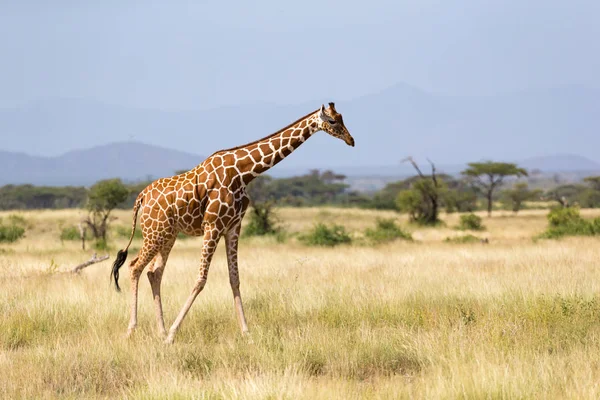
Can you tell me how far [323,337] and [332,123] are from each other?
231cm

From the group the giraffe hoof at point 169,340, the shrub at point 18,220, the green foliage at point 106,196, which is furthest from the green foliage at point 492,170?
the giraffe hoof at point 169,340

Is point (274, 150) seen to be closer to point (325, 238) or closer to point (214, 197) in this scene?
point (214, 197)

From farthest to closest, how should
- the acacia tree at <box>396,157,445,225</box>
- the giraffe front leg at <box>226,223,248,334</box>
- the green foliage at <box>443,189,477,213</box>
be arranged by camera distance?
the green foliage at <box>443,189,477,213</box> < the acacia tree at <box>396,157,445,225</box> < the giraffe front leg at <box>226,223,248,334</box>

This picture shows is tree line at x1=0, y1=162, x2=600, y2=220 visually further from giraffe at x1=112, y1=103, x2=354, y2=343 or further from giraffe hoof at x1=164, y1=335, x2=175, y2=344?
giraffe hoof at x1=164, y1=335, x2=175, y2=344

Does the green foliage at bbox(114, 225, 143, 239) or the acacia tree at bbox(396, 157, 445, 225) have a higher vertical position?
the acacia tree at bbox(396, 157, 445, 225)

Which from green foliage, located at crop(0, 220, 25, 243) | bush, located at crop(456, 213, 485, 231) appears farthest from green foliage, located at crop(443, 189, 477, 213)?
green foliage, located at crop(0, 220, 25, 243)

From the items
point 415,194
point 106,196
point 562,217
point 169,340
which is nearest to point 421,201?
point 415,194

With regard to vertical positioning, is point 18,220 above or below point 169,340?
above

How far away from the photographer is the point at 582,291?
1012cm

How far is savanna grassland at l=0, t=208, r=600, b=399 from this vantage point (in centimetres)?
632

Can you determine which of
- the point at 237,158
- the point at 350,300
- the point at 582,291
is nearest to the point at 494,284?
the point at 582,291

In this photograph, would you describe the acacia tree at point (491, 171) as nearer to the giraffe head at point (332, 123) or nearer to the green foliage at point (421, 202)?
the green foliage at point (421, 202)

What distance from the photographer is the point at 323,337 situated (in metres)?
7.89

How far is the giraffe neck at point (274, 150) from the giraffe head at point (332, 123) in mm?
161
